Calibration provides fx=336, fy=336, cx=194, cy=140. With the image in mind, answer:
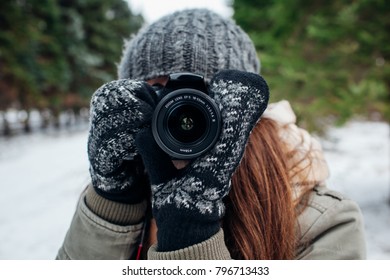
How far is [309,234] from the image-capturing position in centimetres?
93

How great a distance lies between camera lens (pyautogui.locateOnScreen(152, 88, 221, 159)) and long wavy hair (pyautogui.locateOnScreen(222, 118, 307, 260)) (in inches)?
6.5

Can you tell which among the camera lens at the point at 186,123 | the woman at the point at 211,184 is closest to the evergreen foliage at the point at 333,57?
the woman at the point at 211,184

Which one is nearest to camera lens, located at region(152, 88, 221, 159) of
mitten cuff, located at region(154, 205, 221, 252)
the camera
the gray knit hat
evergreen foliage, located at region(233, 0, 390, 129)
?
the camera

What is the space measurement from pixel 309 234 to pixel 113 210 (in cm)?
55

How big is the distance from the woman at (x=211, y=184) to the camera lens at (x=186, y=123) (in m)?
0.02

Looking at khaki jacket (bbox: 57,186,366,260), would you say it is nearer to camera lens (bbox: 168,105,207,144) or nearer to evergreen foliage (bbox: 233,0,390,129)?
camera lens (bbox: 168,105,207,144)

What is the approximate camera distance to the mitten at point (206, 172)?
2.52ft

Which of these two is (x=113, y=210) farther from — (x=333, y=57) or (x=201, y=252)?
(x=333, y=57)

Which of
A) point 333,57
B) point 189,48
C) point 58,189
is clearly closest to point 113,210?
point 189,48

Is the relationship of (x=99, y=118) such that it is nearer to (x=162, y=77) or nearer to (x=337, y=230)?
(x=162, y=77)

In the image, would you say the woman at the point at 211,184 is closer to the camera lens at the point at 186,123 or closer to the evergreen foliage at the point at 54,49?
the camera lens at the point at 186,123

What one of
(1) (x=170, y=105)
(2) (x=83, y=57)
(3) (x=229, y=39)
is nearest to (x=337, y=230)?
(1) (x=170, y=105)

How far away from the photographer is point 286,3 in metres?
3.45

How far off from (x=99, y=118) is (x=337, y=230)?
2.27ft
